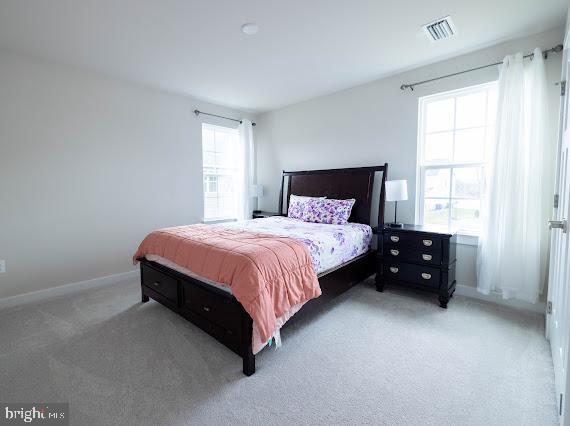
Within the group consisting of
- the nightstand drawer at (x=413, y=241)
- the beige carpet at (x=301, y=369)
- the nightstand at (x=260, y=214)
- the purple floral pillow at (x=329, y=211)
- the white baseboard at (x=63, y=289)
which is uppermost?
the purple floral pillow at (x=329, y=211)

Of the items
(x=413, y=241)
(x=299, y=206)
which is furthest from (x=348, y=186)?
(x=413, y=241)

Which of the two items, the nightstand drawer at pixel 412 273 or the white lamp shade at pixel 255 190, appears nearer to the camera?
the nightstand drawer at pixel 412 273

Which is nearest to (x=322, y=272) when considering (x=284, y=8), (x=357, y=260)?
(x=357, y=260)

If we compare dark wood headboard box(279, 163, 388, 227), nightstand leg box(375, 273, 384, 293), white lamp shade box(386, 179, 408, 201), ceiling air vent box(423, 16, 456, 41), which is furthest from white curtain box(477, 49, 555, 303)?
dark wood headboard box(279, 163, 388, 227)

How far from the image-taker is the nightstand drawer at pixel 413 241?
2682 millimetres

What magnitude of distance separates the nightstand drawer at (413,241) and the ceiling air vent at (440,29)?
6.19ft

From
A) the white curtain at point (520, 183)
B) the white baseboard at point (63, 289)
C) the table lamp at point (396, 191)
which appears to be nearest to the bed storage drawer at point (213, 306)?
the white baseboard at point (63, 289)

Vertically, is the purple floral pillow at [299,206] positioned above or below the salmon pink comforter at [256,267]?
above

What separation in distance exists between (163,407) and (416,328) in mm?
1972

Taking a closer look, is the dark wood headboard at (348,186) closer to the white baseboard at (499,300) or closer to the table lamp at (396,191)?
the table lamp at (396,191)

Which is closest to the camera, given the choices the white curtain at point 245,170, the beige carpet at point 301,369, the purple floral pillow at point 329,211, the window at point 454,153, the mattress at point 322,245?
the beige carpet at point 301,369

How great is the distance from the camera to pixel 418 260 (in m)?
2.80

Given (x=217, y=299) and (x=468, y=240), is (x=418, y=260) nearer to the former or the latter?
(x=468, y=240)

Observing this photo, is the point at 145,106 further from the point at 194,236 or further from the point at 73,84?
the point at 194,236
